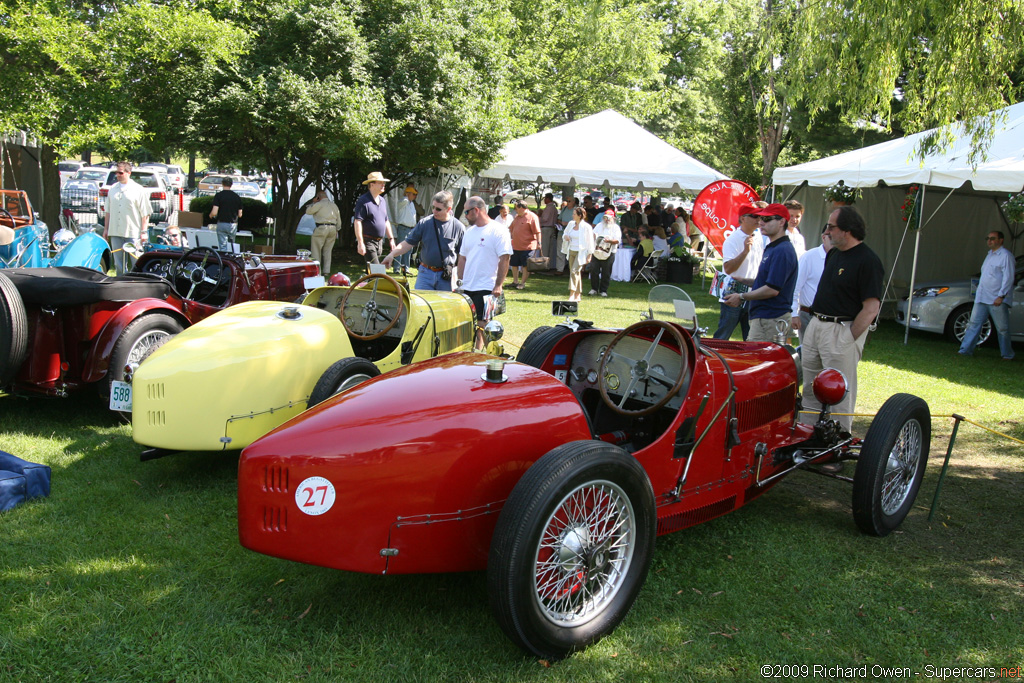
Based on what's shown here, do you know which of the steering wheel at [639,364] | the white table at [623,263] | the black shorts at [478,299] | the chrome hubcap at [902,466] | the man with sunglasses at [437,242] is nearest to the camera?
the steering wheel at [639,364]

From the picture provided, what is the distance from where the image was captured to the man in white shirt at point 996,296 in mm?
10727

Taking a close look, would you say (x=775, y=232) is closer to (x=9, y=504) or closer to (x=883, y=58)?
(x=883, y=58)

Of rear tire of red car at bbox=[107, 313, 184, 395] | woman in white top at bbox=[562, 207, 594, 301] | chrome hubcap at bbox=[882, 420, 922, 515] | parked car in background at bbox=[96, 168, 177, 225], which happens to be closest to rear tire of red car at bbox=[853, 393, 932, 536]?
chrome hubcap at bbox=[882, 420, 922, 515]

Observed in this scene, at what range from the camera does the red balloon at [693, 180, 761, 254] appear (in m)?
13.6

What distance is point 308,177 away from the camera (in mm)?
17656

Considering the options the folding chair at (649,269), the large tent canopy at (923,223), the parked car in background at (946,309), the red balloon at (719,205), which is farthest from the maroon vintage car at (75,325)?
the folding chair at (649,269)

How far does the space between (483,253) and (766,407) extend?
12.3 ft

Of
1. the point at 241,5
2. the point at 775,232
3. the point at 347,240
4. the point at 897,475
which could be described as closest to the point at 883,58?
the point at 775,232

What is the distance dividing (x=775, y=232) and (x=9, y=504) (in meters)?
5.91

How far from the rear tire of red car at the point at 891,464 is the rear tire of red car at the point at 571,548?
1812 millimetres

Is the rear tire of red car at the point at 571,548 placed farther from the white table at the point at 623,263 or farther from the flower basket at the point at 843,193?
the white table at the point at 623,263

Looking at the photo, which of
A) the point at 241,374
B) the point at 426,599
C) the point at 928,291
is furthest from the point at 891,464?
the point at 928,291

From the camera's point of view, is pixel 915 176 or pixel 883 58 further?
pixel 915 176

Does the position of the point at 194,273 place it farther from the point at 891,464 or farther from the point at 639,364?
the point at 891,464
